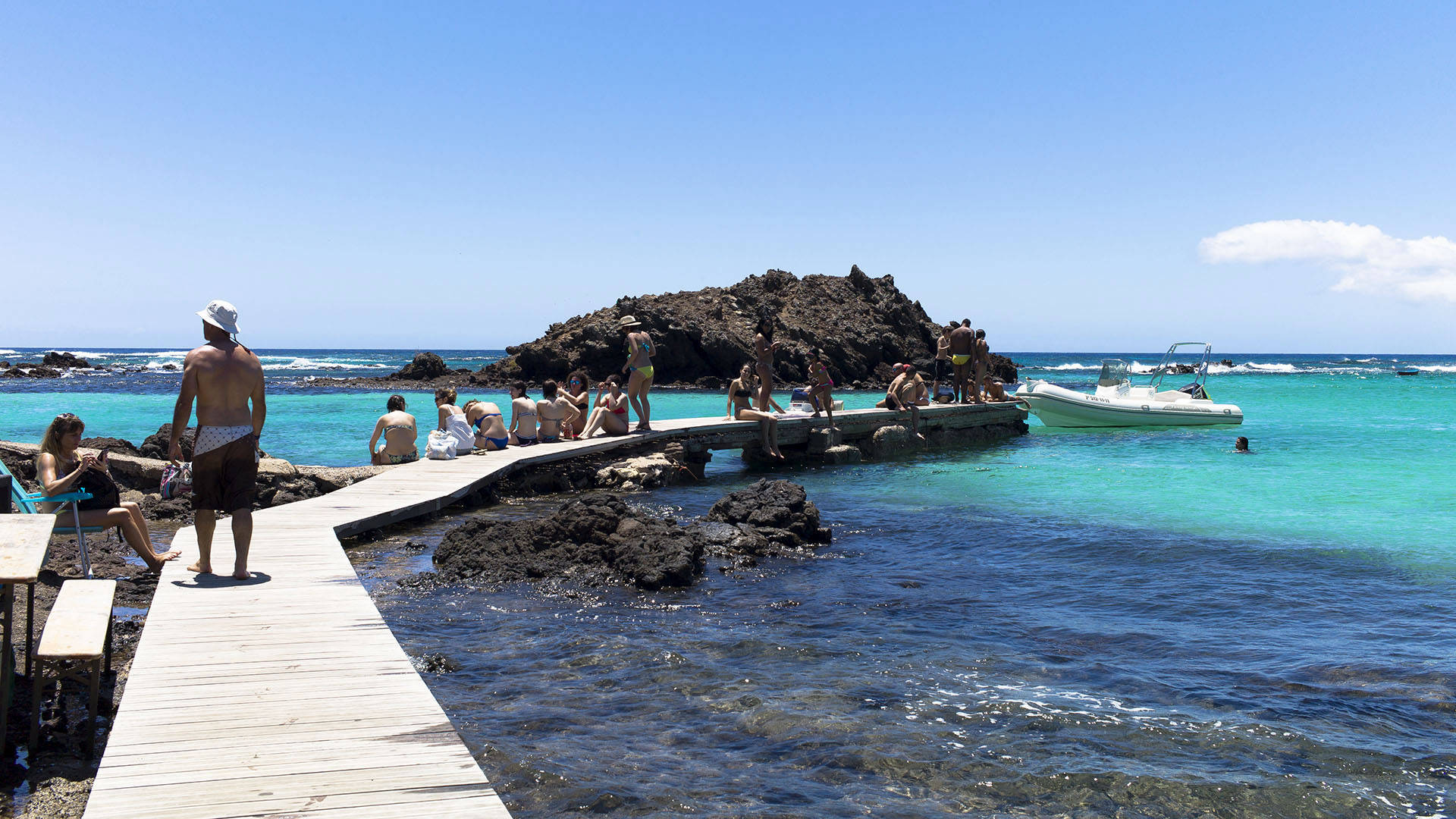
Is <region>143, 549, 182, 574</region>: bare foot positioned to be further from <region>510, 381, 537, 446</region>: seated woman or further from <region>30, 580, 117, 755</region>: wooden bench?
<region>510, 381, 537, 446</region>: seated woman

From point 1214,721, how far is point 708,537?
5.14 metres

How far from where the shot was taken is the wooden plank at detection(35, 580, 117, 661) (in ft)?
13.0

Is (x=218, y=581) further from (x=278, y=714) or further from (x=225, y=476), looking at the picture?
(x=278, y=714)

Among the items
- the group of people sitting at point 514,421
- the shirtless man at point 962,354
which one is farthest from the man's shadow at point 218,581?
the shirtless man at point 962,354

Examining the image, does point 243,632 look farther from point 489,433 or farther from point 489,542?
point 489,433

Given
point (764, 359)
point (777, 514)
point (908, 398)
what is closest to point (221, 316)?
point (777, 514)

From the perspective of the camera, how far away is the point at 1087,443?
22250 millimetres

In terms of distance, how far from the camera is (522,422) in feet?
45.5

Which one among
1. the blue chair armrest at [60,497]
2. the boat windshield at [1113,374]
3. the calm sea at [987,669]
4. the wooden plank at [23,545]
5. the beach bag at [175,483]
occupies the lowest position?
the calm sea at [987,669]

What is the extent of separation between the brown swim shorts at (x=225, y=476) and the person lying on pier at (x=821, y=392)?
12.6 metres

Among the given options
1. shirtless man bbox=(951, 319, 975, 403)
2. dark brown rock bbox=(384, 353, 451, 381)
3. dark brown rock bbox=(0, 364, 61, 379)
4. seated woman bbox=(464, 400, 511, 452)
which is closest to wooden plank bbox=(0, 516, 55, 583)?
seated woman bbox=(464, 400, 511, 452)

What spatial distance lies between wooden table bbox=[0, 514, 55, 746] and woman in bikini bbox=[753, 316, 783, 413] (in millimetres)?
10908

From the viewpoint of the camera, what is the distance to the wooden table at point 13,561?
3646mm

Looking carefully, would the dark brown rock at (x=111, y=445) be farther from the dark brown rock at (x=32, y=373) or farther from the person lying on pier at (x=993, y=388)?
the dark brown rock at (x=32, y=373)
